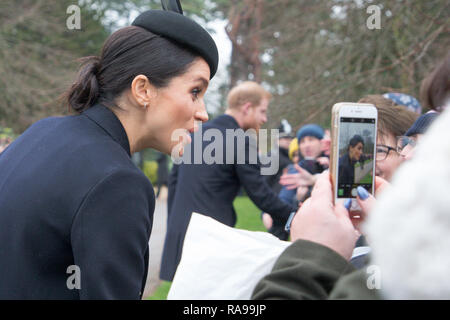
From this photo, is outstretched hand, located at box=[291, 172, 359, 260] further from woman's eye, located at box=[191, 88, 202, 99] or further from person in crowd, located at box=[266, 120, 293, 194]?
person in crowd, located at box=[266, 120, 293, 194]

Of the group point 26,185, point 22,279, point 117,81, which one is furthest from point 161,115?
point 22,279

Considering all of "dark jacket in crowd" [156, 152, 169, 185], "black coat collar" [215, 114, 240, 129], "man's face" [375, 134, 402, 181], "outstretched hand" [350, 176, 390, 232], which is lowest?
"dark jacket in crowd" [156, 152, 169, 185]

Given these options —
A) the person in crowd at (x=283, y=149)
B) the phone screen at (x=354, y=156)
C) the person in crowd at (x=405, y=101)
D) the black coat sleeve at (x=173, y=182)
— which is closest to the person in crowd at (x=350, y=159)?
the phone screen at (x=354, y=156)

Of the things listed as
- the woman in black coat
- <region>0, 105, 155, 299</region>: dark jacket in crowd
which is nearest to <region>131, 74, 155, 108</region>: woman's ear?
the woman in black coat

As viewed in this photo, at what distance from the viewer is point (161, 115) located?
6.22ft

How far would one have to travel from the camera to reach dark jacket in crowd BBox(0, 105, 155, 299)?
1.42 m

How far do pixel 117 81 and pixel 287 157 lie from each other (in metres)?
5.91

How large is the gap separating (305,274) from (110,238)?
0.59 meters

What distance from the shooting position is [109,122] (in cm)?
174

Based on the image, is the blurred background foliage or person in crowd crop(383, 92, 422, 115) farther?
the blurred background foliage

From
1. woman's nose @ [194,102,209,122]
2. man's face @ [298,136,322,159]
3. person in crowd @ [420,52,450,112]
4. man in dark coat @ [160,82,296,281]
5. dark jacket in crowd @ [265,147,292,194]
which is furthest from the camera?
dark jacket in crowd @ [265,147,292,194]

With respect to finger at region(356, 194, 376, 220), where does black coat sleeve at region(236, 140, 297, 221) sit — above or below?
below

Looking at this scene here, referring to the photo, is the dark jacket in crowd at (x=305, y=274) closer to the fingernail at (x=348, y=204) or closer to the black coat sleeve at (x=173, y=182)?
the fingernail at (x=348, y=204)

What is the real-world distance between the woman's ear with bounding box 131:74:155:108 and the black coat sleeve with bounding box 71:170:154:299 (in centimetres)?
42
